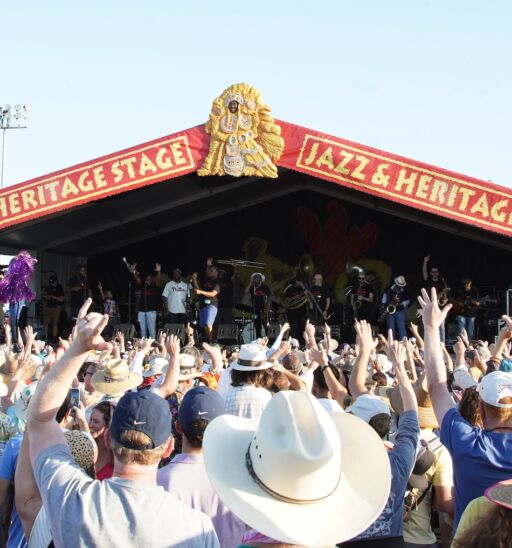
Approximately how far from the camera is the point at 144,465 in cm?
235

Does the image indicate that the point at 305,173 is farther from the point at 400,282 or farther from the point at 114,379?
the point at 114,379

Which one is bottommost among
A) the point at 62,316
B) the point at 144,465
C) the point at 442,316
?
the point at 62,316

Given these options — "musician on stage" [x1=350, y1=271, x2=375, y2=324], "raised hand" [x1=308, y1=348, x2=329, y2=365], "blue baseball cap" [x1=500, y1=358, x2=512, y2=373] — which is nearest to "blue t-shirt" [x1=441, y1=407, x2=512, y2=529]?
"raised hand" [x1=308, y1=348, x2=329, y2=365]

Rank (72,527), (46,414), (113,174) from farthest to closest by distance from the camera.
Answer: (113,174), (46,414), (72,527)

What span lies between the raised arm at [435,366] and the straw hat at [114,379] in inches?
91.6

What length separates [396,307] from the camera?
58.4 feet

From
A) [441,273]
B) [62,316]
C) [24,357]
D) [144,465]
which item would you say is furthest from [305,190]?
[144,465]

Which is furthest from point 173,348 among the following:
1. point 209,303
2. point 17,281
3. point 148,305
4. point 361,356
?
point 148,305

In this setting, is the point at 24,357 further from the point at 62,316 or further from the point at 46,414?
the point at 62,316

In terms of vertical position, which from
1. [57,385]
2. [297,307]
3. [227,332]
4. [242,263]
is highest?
[57,385]

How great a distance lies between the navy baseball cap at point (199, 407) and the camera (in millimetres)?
3076

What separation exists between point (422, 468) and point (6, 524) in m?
1.76

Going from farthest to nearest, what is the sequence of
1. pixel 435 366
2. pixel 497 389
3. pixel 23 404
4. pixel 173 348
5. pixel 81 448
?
pixel 173 348 → pixel 23 404 → pixel 435 366 → pixel 497 389 → pixel 81 448

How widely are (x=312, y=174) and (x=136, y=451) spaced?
11.5m
